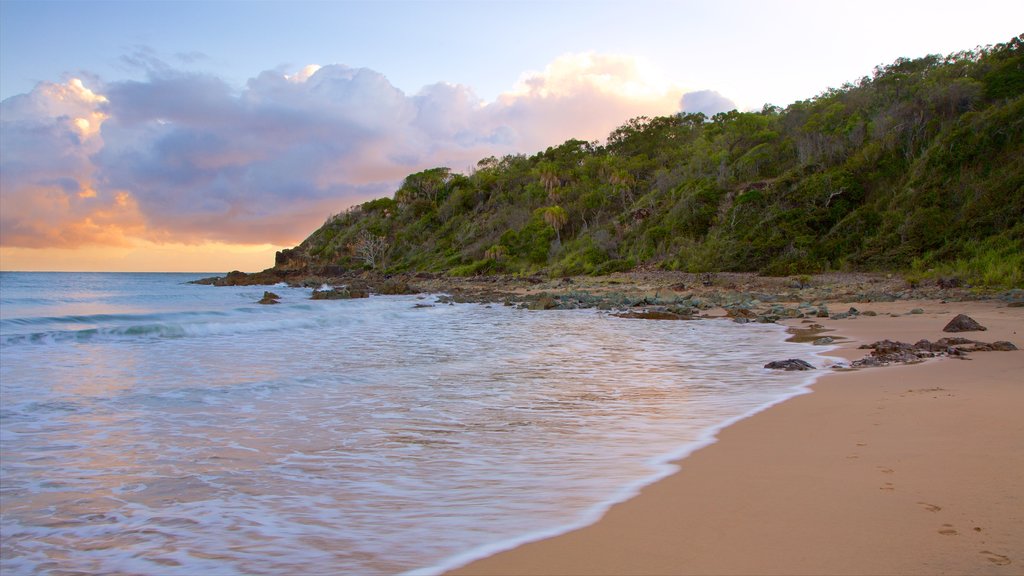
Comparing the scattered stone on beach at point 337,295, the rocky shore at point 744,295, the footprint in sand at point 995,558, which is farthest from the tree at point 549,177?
the footprint in sand at point 995,558

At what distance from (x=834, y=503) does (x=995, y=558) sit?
73cm

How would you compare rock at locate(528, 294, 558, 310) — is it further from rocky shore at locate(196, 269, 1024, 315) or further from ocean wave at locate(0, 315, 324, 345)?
ocean wave at locate(0, 315, 324, 345)

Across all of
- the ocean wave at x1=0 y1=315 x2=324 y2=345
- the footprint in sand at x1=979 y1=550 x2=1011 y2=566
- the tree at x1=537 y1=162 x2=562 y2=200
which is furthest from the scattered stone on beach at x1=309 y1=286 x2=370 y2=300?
the tree at x1=537 y1=162 x2=562 y2=200

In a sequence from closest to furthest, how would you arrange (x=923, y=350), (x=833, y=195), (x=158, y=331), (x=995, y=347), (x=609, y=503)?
(x=609, y=503) < (x=995, y=347) < (x=923, y=350) < (x=158, y=331) < (x=833, y=195)

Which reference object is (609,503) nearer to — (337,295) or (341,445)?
(341,445)

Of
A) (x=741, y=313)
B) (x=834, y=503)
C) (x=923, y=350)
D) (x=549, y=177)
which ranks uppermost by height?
(x=549, y=177)

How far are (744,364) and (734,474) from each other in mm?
4934

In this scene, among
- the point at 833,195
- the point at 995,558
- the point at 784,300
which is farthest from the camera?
the point at 833,195

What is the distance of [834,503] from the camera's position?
9.31 feet

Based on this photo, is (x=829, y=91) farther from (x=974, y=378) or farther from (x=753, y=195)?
(x=974, y=378)

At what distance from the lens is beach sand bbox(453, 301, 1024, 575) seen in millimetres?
2273

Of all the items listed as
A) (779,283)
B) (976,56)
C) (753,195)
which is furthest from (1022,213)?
(976,56)

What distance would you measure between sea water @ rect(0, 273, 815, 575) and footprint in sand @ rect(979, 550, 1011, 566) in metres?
1.50

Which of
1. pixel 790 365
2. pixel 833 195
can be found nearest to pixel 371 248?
pixel 833 195
